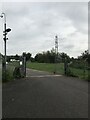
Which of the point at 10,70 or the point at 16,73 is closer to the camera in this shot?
the point at 10,70

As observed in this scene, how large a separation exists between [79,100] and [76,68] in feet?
75.7

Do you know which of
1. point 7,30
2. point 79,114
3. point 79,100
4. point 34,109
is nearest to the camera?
point 79,114

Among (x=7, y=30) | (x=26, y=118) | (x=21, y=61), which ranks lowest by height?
(x=26, y=118)

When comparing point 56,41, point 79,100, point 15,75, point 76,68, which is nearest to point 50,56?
point 56,41

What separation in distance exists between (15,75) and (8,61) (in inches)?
135

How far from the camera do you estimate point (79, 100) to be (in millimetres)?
12984

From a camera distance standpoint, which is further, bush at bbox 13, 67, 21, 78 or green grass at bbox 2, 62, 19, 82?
bush at bbox 13, 67, 21, 78

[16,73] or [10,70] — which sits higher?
[10,70]

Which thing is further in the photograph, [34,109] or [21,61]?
[21,61]

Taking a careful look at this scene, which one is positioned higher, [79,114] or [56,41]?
[56,41]

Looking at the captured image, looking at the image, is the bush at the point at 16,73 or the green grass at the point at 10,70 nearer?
the green grass at the point at 10,70

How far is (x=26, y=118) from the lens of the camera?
9172mm

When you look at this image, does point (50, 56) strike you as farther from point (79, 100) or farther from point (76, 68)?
point (79, 100)

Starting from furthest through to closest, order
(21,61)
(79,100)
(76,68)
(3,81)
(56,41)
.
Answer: (56,41)
(76,68)
(21,61)
(3,81)
(79,100)
